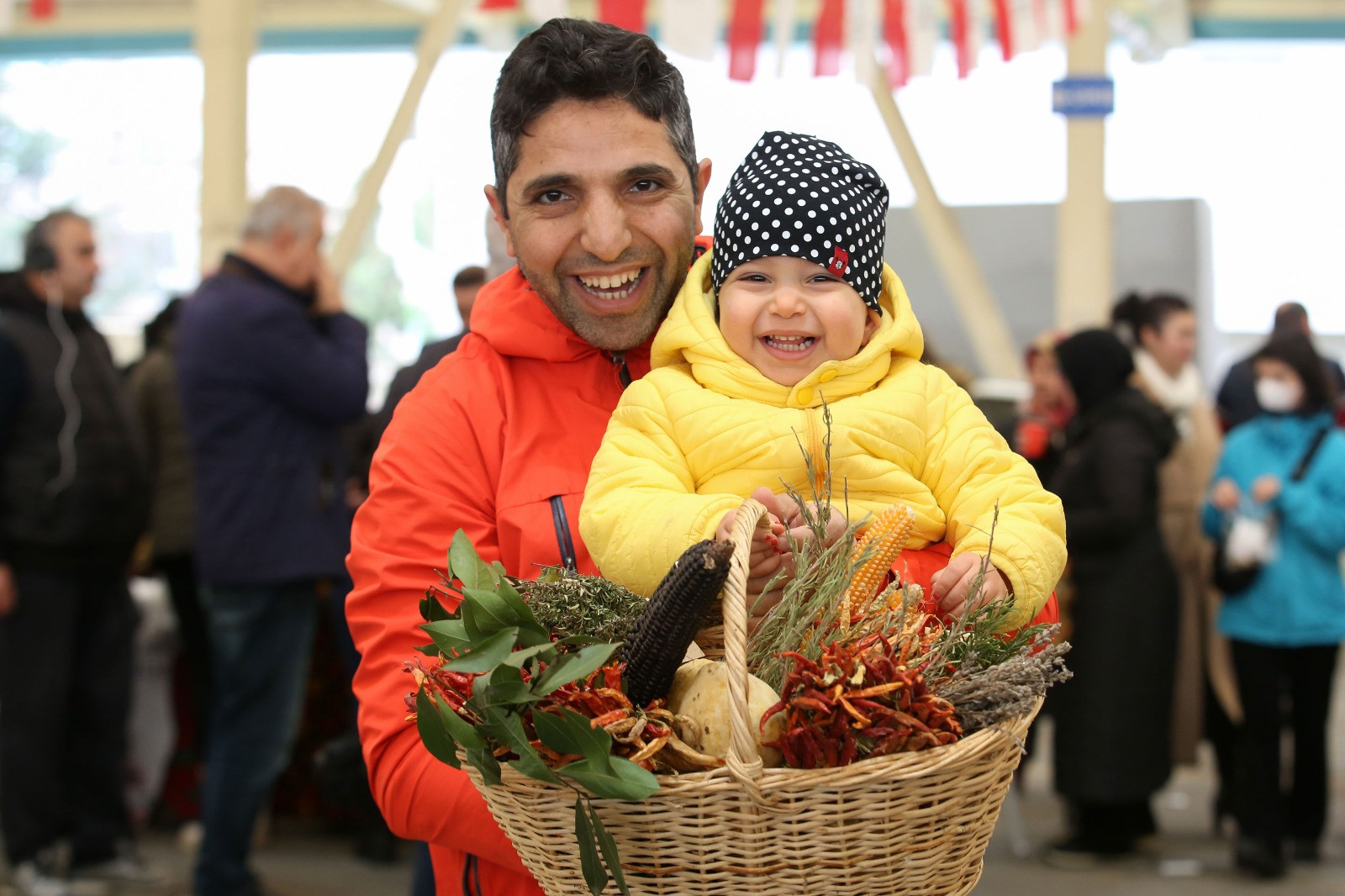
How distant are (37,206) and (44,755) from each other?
8.88 meters

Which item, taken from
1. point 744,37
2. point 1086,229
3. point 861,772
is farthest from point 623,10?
point 861,772

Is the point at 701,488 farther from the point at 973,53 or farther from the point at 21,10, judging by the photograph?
the point at 21,10

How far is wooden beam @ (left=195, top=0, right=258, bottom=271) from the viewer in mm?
7816

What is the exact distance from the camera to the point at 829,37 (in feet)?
21.4

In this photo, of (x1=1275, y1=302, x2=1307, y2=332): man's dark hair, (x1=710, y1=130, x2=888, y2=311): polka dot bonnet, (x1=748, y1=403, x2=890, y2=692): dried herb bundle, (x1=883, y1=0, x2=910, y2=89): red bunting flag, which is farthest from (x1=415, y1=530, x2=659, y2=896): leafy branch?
(x1=1275, y1=302, x2=1307, y2=332): man's dark hair

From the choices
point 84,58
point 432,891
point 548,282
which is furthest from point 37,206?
point 548,282

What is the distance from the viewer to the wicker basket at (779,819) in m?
1.20

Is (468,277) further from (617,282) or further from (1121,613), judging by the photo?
(617,282)

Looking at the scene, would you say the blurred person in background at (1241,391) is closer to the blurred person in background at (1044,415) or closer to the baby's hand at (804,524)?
the blurred person in background at (1044,415)

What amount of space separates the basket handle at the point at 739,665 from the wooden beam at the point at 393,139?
748cm

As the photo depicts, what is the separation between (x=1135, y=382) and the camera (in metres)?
5.50

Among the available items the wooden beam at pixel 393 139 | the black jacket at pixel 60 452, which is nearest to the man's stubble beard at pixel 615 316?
the black jacket at pixel 60 452

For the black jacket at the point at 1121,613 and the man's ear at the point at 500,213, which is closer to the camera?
the man's ear at the point at 500,213

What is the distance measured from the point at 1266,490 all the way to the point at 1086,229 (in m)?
3.63
